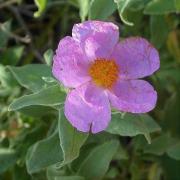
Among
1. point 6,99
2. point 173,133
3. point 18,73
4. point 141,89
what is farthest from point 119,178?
point 141,89

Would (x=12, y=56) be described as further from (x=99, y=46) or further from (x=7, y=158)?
(x=99, y=46)

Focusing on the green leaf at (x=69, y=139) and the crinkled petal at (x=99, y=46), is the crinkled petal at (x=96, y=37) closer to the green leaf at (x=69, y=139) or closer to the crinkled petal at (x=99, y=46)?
the crinkled petal at (x=99, y=46)

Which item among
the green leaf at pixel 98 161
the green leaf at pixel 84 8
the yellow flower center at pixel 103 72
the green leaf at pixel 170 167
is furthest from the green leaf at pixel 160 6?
the green leaf at pixel 170 167

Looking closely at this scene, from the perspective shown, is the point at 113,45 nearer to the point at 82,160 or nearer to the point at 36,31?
the point at 82,160

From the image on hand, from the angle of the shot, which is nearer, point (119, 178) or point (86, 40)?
point (86, 40)

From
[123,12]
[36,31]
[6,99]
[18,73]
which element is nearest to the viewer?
[123,12]

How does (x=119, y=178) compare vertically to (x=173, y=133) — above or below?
below

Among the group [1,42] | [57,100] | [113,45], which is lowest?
[1,42]
